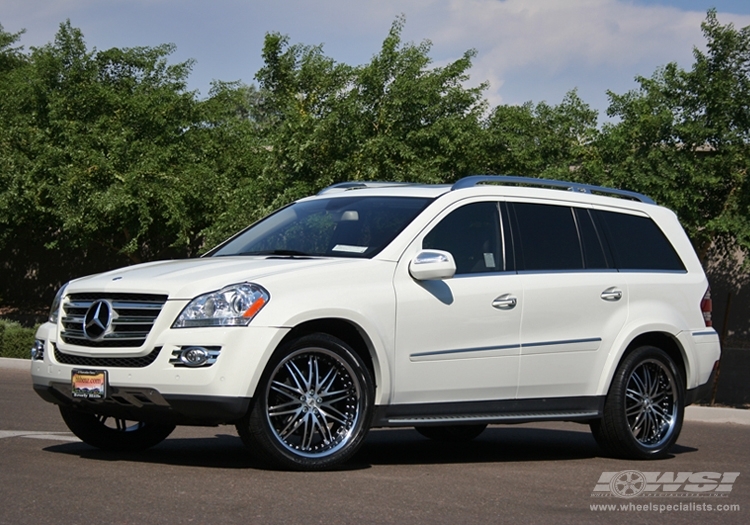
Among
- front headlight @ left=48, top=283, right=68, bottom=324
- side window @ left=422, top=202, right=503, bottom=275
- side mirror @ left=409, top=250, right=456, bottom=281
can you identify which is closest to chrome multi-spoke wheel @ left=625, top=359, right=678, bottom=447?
side window @ left=422, top=202, right=503, bottom=275

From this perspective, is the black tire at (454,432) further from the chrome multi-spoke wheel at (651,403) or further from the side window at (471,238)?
the side window at (471,238)

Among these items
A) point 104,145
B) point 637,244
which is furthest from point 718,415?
point 104,145

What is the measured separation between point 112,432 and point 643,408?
4.04m

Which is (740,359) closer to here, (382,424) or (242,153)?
(242,153)

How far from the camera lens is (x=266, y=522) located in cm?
537

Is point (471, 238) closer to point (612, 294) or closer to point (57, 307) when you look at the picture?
point (612, 294)

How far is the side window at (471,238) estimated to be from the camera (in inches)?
320

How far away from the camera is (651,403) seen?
922 centimetres

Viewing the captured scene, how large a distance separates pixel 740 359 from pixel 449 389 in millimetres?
17624

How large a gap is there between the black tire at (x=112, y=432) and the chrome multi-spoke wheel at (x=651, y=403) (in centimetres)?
353

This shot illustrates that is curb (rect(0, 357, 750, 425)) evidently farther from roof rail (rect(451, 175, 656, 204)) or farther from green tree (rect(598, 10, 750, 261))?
green tree (rect(598, 10, 750, 261))

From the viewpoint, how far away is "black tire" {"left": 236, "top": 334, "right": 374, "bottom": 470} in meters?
7.00

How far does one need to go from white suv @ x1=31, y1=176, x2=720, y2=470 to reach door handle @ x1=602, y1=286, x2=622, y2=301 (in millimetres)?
12

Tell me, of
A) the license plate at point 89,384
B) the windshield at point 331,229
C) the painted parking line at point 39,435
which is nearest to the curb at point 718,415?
the windshield at point 331,229
